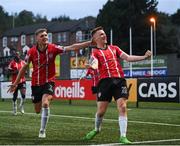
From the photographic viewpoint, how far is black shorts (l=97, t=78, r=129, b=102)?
33.6 ft

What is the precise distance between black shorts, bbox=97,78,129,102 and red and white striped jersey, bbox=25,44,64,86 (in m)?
1.18

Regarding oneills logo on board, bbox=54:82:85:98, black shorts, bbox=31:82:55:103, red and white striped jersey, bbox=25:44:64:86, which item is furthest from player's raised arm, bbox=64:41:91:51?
oneills logo on board, bbox=54:82:85:98

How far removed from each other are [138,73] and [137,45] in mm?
28381

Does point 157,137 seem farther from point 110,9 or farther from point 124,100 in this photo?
point 110,9

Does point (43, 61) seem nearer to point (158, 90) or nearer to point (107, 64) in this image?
point (107, 64)

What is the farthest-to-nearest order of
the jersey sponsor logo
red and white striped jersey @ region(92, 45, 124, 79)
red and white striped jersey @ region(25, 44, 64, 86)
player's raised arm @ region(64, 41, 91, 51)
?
the jersey sponsor logo, red and white striped jersey @ region(25, 44, 64, 86), player's raised arm @ region(64, 41, 91, 51), red and white striped jersey @ region(92, 45, 124, 79)

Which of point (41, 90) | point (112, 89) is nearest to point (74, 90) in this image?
point (41, 90)

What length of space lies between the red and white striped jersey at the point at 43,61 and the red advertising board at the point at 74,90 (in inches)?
706

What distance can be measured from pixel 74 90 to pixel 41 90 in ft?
63.8

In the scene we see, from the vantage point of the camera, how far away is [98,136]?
36.5 ft

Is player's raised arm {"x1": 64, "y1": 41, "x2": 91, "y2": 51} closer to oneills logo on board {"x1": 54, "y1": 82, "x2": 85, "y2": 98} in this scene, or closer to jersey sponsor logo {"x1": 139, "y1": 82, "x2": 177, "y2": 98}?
jersey sponsor logo {"x1": 139, "y1": 82, "x2": 177, "y2": 98}

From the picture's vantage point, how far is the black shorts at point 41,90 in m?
11.0

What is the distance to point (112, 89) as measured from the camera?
34.0 ft

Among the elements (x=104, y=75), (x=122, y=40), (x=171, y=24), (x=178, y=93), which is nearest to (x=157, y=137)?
(x=104, y=75)
